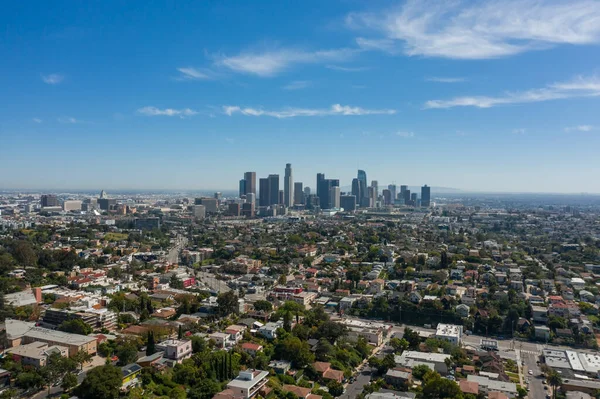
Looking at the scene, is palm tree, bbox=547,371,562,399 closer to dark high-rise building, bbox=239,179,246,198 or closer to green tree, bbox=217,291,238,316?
green tree, bbox=217,291,238,316

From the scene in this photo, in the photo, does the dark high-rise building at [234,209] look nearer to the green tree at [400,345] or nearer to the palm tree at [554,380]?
the green tree at [400,345]

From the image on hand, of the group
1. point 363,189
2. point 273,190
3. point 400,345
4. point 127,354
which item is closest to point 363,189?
point 363,189

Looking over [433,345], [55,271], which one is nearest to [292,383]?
[433,345]

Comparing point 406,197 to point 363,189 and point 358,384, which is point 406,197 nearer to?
point 363,189

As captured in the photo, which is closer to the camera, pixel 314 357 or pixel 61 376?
pixel 61 376

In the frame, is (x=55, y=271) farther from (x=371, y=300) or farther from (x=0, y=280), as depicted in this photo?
(x=371, y=300)
